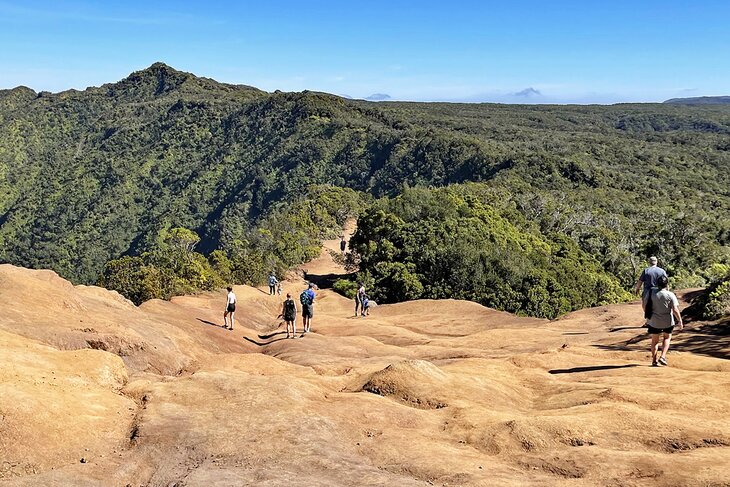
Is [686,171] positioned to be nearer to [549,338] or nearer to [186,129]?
[549,338]

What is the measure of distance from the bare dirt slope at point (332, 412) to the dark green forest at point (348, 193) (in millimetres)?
19169

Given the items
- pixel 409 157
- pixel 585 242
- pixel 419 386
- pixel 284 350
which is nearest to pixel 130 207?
pixel 409 157

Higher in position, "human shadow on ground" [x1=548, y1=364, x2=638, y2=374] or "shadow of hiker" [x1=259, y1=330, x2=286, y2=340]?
"human shadow on ground" [x1=548, y1=364, x2=638, y2=374]

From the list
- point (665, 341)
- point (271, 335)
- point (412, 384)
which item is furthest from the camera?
point (271, 335)

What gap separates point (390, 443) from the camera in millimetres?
9258

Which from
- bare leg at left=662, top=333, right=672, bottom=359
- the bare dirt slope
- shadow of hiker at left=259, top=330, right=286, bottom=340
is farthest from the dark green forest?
bare leg at left=662, top=333, right=672, bottom=359

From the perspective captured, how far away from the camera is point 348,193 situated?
283ft

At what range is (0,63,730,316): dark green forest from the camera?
45688 millimetres

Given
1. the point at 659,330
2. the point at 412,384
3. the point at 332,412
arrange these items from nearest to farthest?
the point at 332,412 → the point at 412,384 → the point at 659,330

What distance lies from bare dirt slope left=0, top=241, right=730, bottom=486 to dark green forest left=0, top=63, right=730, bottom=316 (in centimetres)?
1917

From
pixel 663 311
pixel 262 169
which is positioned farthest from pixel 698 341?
pixel 262 169

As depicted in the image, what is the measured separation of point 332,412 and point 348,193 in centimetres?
7666

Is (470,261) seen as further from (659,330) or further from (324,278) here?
(659,330)

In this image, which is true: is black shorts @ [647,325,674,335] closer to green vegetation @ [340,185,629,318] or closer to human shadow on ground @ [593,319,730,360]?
human shadow on ground @ [593,319,730,360]
